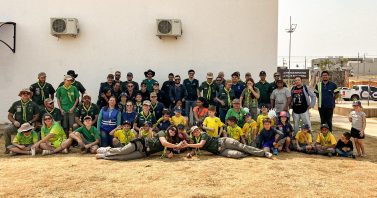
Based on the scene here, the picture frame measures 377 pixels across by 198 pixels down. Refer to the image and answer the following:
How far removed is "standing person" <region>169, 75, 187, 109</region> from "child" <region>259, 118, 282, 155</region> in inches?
92.9

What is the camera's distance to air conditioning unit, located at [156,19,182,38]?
397 inches

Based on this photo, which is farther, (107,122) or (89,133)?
(107,122)

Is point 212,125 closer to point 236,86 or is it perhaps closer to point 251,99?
point 251,99

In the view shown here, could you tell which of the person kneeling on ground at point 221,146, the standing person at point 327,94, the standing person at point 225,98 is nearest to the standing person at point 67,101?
the person kneeling on ground at point 221,146

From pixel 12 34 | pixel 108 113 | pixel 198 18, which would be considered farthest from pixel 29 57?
pixel 198 18

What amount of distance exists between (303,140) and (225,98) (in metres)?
1.95

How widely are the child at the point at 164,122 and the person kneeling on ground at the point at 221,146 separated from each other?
2.37 feet

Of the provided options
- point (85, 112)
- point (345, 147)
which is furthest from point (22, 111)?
point (345, 147)

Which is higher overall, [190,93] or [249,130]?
[190,93]

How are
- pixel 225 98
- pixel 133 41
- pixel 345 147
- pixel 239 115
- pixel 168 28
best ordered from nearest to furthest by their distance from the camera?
1. pixel 345 147
2. pixel 239 115
3. pixel 225 98
4. pixel 168 28
5. pixel 133 41

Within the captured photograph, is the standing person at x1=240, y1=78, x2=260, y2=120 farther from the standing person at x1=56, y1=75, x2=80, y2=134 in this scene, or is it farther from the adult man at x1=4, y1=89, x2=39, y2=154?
the adult man at x1=4, y1=89, x2=39, y2=154

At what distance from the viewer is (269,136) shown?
23.3 feet

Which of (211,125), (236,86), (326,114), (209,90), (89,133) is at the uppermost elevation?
(236,86)

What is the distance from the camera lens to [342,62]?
46062mm
